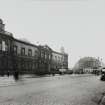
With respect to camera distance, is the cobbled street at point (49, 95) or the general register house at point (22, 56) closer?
the cobbled street at point (49, 95)

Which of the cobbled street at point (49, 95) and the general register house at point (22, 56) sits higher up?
the general register house at point (22, 56)

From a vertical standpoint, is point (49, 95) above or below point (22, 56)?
below

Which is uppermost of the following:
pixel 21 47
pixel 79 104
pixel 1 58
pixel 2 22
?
pixel 2 22

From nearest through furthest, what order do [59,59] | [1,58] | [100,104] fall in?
[100,104], [1,58], [59,59]

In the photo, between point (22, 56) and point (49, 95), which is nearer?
point (49, 95)

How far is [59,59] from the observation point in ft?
270

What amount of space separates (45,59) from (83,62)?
303 feet

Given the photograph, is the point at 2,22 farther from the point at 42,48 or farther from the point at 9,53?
the point at 42,48

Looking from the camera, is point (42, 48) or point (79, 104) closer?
point (79, 104)

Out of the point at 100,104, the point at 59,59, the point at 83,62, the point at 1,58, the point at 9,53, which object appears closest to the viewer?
the point at 100,104

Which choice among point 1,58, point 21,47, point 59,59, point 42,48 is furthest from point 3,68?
point 59,59

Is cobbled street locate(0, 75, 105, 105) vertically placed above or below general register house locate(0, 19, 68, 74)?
below

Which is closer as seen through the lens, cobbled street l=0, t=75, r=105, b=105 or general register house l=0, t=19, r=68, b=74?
cobbled street l=0, t=75, r=105, b=105

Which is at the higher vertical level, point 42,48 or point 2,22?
point 2,22
